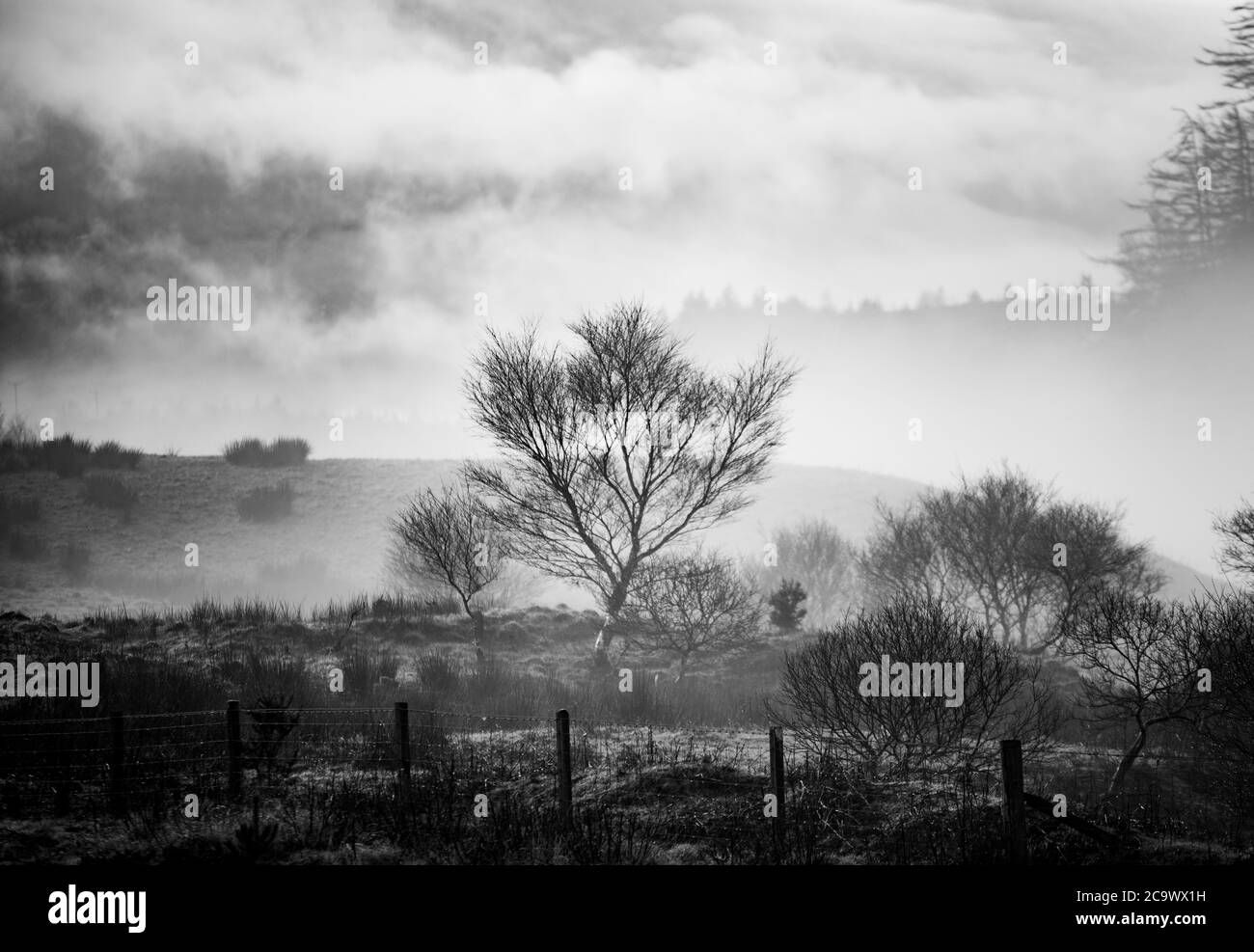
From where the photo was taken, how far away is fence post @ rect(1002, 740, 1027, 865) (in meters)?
10.5

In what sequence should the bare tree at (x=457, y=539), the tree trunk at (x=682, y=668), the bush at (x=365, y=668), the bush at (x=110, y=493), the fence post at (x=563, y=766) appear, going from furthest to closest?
1. the bush at (x=110, y=493)
2. the bare tree at (x=457, y=539)
3. the tree trunk at (x=682, y=668)
4. the bush at (x=365, y=668)
5. the fence post at (x=563, y=766)

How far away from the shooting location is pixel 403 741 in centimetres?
1430

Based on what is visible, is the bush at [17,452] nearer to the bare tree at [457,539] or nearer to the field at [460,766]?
the field at [460,766]

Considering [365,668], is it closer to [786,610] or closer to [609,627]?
[609,627]

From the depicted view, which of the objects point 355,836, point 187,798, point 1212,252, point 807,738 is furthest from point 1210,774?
point 1212,252

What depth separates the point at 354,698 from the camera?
24.7 m

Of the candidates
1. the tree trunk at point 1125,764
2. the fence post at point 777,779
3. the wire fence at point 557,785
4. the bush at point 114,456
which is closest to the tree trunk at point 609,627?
the wire fence at point 557,785

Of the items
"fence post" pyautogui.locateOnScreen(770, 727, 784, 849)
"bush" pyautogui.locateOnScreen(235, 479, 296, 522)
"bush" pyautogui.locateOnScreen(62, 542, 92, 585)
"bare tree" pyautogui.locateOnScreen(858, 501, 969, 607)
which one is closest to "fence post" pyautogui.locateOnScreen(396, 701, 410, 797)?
"fence post" pyautogui.locateOnScreen(770, 727, 784, 849)

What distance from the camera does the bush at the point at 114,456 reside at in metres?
64.2

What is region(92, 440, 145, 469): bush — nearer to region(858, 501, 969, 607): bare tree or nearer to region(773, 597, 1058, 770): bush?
region(858, 501, 969, 607): bare tree

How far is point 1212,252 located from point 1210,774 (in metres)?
101

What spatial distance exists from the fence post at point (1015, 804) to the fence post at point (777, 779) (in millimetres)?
2578

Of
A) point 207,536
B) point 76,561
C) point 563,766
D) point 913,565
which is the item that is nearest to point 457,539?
point 563,766

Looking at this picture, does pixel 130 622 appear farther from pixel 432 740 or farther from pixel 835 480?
pixel 835 480
